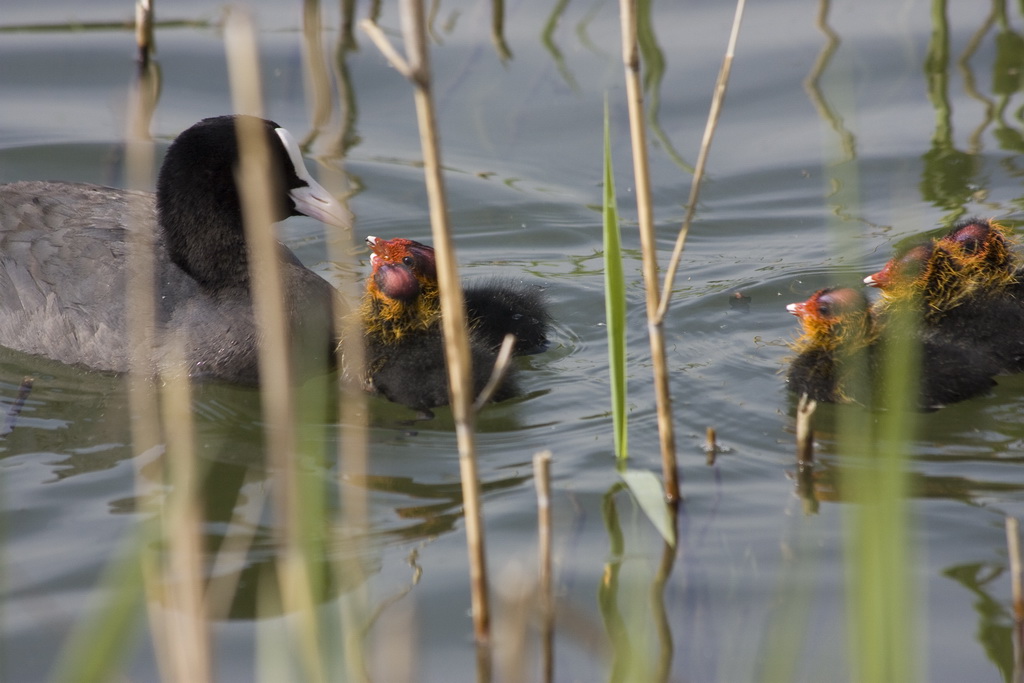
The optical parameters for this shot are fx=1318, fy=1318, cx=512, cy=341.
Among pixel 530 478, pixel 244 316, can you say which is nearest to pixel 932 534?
pixel 530 478

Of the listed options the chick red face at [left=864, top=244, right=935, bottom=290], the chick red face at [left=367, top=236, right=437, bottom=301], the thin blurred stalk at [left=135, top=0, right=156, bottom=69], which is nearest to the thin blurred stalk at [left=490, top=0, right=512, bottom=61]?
the thin blurred stalk at [left=135, top=0, right=156, bottom=69]

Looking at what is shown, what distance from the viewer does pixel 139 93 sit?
7.55m

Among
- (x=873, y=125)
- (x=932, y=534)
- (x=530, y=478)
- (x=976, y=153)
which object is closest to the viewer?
(x=932, y=534)

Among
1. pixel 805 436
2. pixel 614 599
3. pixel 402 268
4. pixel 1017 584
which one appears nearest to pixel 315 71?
pixel 402 268

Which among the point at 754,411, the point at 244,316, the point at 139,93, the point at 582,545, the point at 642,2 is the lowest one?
the point at 582,545

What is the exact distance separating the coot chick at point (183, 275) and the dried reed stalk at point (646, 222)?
1927 millimetres

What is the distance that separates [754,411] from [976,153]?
2893mm

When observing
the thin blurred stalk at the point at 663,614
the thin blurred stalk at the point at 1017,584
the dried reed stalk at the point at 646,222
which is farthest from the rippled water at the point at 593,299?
the dried reed stalk at the point at 646,222

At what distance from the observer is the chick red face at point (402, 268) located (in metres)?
4.52

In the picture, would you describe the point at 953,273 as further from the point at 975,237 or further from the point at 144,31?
the point at 144,31

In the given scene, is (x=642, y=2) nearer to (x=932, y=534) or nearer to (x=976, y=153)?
(x=976, y=153)

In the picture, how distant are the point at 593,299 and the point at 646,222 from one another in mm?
2253

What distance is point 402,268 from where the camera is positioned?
4.57 metres

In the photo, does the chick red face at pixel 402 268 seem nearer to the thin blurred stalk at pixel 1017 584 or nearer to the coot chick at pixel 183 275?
the coot chick at pixel 183 275
